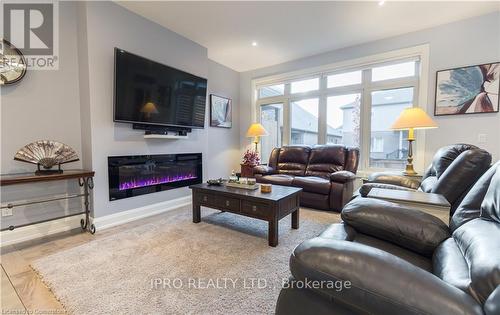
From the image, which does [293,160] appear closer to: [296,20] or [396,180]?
[396,180]

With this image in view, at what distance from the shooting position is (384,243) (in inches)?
49.3

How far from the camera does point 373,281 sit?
26.0 inches

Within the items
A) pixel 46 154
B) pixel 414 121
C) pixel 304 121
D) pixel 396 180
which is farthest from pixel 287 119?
pixel 46 154

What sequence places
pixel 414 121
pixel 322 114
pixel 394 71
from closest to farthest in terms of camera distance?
pixel 414 121, pixel 394 71, pixel 322 114

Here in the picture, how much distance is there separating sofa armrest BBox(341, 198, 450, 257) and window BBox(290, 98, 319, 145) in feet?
11.1

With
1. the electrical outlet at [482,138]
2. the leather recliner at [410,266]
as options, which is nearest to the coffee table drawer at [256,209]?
the leather recliner at [410,266]

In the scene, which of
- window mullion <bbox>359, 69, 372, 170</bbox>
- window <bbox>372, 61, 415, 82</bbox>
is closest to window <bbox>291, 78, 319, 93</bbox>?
window mullion <bbox>359, 69, 372, 170</bbox>

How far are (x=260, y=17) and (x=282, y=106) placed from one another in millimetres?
2162

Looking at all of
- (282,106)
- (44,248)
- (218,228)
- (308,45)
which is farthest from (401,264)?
(282,106)

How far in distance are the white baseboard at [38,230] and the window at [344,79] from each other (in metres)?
4.42

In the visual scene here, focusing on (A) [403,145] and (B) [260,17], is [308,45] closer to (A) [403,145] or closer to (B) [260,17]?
(B) [260,17]

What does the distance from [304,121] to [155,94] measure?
293 centimetres

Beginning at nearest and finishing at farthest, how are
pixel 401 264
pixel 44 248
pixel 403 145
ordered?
1. pixel 401 264
2. pixel 44 248
3. pixel 403 145

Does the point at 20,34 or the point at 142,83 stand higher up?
the point at 20,34
